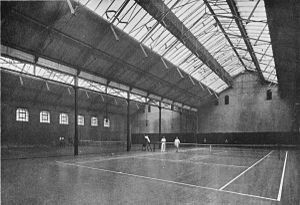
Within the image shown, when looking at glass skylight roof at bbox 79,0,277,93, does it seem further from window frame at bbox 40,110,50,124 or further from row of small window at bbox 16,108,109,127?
window frame at bbox 40,110,50,124

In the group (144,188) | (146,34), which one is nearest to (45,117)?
(146,34)

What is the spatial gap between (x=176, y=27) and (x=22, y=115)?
25076 millimetres

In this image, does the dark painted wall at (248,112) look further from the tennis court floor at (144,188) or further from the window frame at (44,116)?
the tennis court floor at (144,188)

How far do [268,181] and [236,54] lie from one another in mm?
27123

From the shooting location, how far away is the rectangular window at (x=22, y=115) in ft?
114

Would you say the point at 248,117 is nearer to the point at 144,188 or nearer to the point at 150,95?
the point at 150,95

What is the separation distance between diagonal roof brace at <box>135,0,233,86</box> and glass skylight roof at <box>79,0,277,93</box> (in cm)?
48

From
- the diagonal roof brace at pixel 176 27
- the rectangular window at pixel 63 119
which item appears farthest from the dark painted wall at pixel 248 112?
the rectangular window at pixel 63 119

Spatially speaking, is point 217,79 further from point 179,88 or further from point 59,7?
point 59,7

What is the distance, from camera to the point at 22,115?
35344 millimetres

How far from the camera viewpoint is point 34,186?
10008mm

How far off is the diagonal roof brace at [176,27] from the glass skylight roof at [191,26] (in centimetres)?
48

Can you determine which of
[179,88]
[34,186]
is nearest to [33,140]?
[179,88]

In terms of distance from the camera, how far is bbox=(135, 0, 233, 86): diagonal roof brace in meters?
18.8
